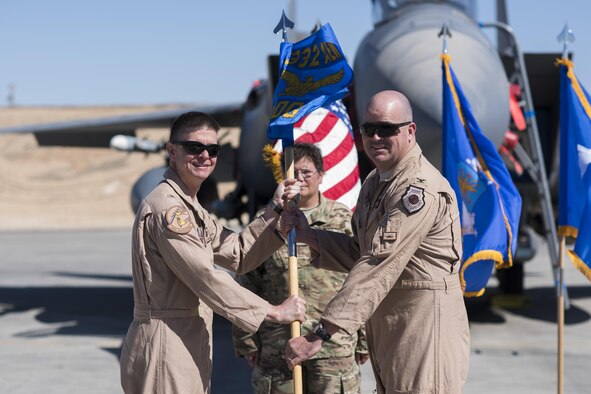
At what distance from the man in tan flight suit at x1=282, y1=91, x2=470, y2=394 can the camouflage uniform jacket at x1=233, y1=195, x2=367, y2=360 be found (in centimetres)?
94

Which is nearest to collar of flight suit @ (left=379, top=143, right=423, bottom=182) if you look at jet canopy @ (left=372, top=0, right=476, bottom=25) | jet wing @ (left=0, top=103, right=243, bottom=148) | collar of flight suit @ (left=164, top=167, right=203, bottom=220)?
collar of flight suit @ (left=164, top=167, right=203, bottom=220)

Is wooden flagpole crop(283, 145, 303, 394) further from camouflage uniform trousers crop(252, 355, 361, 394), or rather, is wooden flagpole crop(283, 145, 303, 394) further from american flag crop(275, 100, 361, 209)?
american flag crop(275, 100, 361, 209)

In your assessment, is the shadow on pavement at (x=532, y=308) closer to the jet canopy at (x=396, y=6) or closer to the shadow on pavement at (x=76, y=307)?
the jet canopy at (x=396, y=6)

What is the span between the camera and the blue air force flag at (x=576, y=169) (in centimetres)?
591

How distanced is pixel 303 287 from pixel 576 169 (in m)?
2.42

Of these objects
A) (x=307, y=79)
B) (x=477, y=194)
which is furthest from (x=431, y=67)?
(x=307, y=79)

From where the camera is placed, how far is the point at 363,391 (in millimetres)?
6734

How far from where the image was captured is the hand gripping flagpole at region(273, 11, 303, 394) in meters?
3.67

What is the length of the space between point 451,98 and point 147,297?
11.3 feet

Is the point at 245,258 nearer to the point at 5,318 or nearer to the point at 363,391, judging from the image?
the point at 363,391

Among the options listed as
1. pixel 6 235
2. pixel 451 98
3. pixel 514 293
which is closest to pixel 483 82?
pixel 451 98

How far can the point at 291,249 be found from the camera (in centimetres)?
385

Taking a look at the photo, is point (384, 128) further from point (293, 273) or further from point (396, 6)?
point (396, 6)

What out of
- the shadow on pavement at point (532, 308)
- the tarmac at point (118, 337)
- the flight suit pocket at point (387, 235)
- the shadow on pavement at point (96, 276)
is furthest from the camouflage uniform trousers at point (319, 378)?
the shadow on pavement at point (96, 276)
